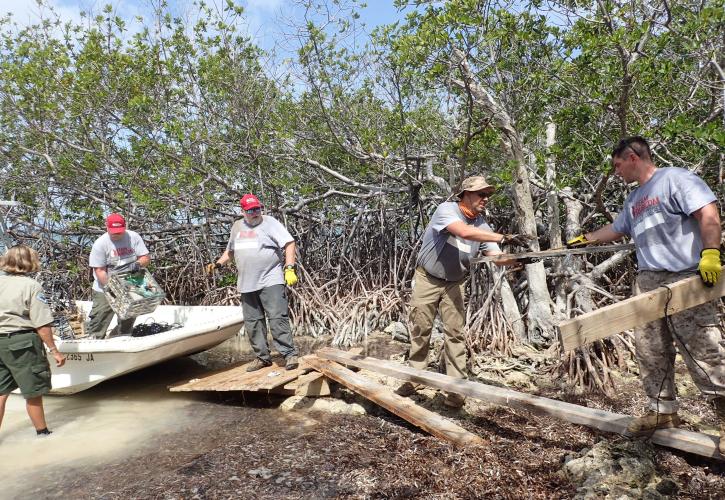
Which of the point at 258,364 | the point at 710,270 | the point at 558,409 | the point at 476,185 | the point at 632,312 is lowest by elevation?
the point at 558,409

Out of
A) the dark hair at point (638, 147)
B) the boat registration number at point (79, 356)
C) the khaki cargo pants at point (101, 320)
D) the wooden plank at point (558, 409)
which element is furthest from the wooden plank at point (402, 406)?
the khaki cargo pants at point (101, 320)

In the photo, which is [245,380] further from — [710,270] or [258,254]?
[710,270]

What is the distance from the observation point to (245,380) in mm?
4195

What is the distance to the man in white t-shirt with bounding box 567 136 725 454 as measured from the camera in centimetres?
232

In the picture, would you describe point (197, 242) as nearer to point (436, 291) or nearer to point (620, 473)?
point (436, 291)

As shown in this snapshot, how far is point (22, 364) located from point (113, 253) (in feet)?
5.18

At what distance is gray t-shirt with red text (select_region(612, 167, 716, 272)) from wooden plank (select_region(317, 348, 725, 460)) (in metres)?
0.83

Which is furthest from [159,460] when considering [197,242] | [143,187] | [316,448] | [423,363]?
[197,242]

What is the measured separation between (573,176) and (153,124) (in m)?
5.44

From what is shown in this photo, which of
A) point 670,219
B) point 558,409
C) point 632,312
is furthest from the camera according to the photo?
point 558,409

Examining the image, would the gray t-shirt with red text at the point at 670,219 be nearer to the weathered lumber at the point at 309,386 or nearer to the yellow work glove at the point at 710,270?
the yellow work glove at the point at 710,270

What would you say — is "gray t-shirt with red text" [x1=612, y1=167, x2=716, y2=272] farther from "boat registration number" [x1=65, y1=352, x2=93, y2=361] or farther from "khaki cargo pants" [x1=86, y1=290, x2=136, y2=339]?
"khaki cargo pants" [x1=86, y1=290, x2=136, y2=339]

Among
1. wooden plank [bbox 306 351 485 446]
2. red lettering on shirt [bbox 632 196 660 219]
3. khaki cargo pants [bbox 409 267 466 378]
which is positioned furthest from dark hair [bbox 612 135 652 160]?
wooden plank [bbox 306 351 485 446]

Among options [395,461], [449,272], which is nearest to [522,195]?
[449,272]
